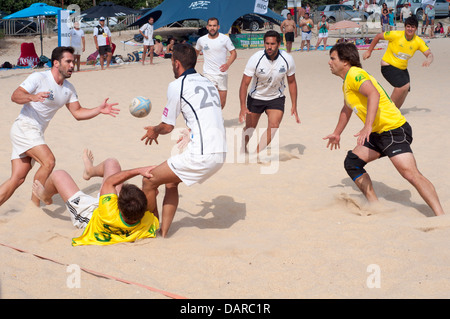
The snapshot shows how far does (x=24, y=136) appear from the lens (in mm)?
5082

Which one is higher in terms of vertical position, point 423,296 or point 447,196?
point 423,296

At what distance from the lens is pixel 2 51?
24.8 metres

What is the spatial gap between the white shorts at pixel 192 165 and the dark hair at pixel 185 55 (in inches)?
29.3

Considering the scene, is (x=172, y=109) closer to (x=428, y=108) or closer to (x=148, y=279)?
(x=148, y=279)

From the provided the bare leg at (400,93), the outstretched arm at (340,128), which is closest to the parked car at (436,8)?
the bare leg at (400,93)

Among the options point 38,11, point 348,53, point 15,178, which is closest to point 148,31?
point 38,11

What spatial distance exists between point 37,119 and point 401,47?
6.21 metres

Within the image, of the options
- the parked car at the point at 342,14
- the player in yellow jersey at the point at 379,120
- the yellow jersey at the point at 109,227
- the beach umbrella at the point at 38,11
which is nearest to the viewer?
the yellow jersey at the point at 109,227

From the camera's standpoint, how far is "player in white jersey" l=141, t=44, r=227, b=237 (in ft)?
14.1

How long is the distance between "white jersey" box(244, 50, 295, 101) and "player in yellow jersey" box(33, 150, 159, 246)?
304 cm

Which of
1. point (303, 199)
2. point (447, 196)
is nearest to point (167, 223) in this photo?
point (303, 199)

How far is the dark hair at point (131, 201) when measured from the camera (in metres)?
4.08

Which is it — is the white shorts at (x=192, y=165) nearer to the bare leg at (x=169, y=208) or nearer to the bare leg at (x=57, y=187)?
the bare leg at (x=169, y=208)
